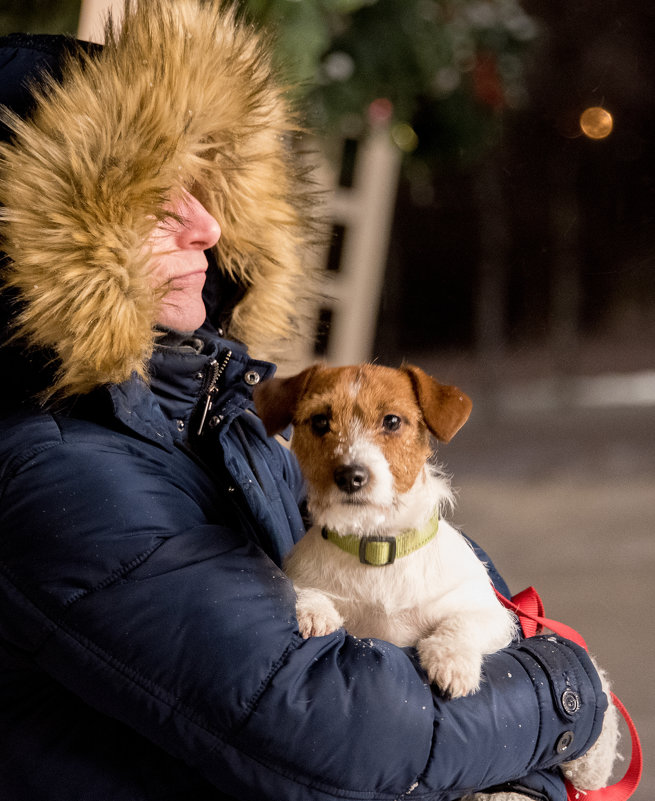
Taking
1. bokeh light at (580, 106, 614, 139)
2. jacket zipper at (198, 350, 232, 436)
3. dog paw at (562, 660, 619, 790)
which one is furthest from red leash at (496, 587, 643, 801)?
bokeh light at (580, 106, 614, 139)

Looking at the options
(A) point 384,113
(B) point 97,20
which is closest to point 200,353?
(B) point 97,20

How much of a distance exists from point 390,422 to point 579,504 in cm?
298

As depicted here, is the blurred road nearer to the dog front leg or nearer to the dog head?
the dog head

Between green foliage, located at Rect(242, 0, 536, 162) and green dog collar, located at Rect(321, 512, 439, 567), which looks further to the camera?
green foliage, located at Rect(242, 0, 536, 162)

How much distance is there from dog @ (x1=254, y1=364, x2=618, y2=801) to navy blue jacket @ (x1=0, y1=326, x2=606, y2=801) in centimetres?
15

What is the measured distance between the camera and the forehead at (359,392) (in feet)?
4.29

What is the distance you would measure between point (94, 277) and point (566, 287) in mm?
3766

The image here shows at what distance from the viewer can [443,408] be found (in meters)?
1.32

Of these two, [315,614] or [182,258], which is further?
[182,258]

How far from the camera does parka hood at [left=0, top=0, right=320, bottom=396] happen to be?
43.8 inches

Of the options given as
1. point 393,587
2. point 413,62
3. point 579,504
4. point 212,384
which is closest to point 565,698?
point 393,587

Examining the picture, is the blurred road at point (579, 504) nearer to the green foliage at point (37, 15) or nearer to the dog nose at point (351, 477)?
the dog nose at point (351, 477)

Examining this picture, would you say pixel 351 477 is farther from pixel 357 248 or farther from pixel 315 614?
pixel 357 248

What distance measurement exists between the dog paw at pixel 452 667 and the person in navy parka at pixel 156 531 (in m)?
0.02
